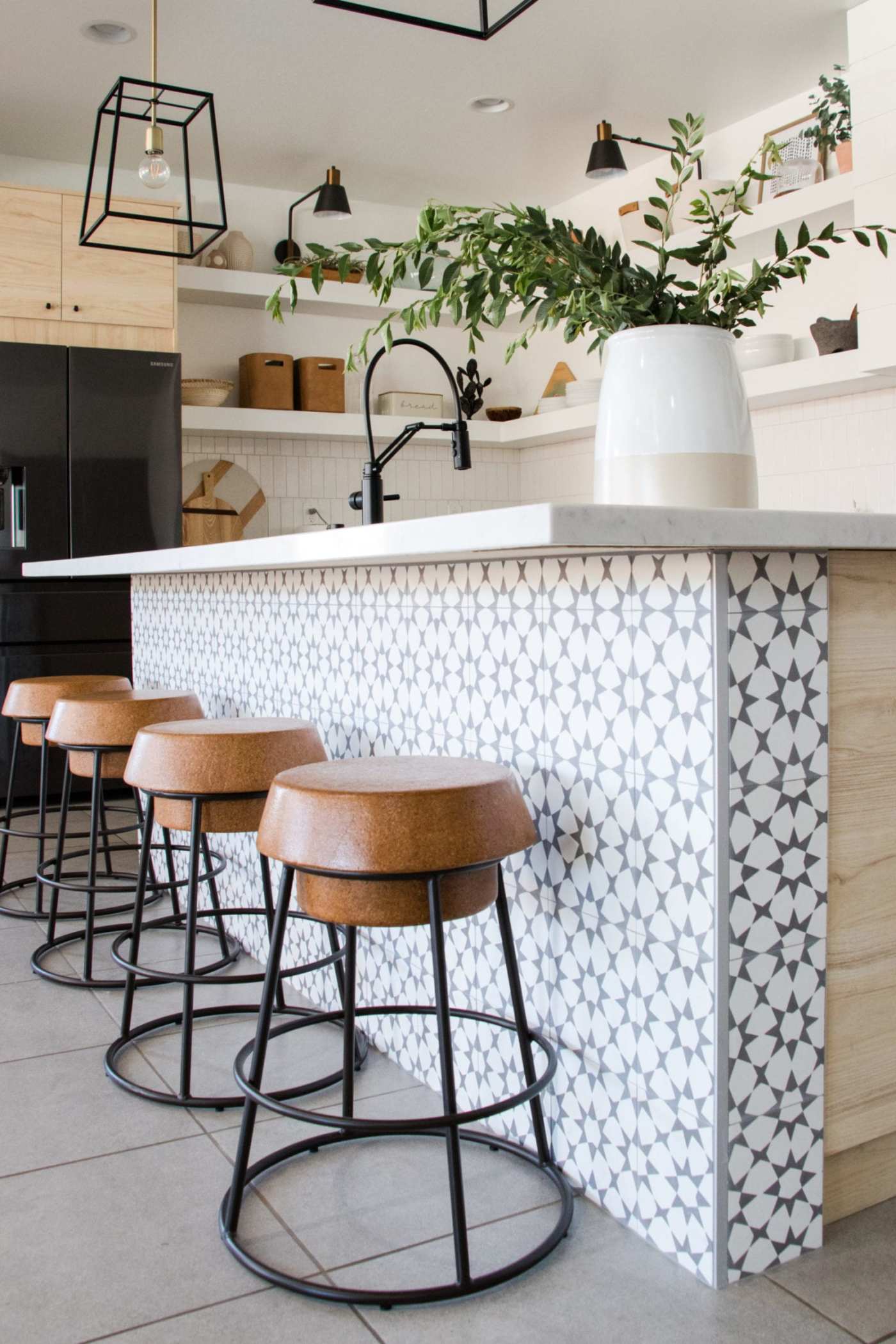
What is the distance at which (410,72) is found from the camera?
15.9 feet

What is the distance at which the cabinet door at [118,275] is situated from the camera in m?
5.09

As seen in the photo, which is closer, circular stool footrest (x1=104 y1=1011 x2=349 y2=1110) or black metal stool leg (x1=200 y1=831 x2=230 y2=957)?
circular stool footrest (x1=104 y1=1011 x2=349 y2=1110)

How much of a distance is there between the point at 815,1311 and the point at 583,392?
520 cm

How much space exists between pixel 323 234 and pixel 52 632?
2828 millimetres

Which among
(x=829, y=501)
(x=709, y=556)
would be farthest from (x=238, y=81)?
(x=709, y=556)

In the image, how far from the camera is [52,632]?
16.5ft

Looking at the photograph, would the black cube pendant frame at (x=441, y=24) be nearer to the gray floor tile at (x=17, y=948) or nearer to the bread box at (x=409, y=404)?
the gray floor tile at (x=17, y=948)

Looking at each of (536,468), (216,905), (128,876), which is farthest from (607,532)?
(536,468)

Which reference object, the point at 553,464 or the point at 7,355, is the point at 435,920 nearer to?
the point at 7,355

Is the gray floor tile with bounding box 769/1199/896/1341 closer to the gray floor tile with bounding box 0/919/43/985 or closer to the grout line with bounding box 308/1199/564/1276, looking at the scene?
the grout line with bounding box 308/1199/564/1276

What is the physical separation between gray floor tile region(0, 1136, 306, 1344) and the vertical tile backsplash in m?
3.86

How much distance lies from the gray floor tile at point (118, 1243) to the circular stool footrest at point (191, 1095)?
0.12 m

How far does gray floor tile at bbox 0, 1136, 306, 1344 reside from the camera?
1395 millimetres

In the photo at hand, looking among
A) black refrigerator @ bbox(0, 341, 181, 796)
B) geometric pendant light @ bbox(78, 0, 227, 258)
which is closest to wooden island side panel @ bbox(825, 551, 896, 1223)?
geometric pendant light @ bbox(78, 0, 227, 258)
